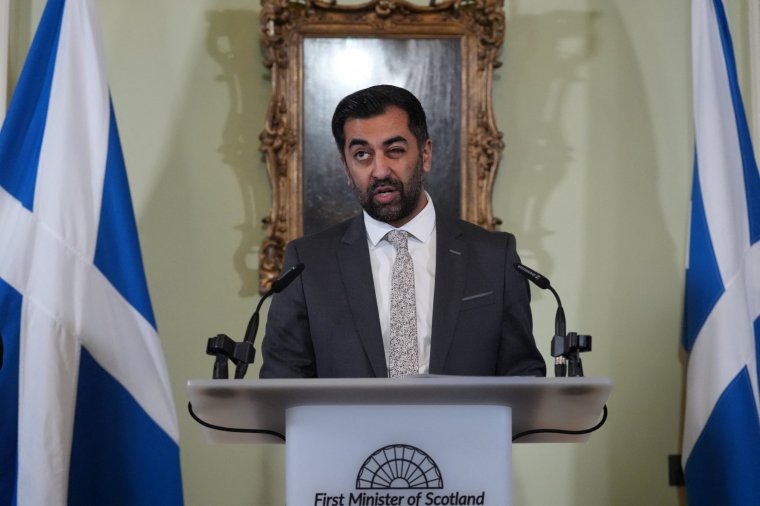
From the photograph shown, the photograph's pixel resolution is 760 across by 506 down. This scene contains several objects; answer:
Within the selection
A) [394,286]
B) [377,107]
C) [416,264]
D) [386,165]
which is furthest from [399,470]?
[377,107]

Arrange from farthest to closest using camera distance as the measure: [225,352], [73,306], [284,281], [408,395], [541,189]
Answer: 1. [541,189]
2. [73,306]
3. [284,281]
4. [225,352]
5. [408,395]

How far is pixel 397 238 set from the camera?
2855 millimetres

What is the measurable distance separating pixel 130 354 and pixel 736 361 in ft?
6.40

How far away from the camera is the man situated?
2643 millimetres

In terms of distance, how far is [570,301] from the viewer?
12.2 ft

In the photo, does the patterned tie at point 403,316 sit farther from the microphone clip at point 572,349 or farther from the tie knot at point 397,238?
the microphone clip at point 572,349

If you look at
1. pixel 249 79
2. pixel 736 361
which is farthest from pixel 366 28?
pixel 736 361

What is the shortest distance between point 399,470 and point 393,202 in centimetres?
109

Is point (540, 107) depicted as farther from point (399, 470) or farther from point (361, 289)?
point (399, 470)

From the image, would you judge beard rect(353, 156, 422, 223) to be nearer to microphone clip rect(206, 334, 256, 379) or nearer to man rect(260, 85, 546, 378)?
man rect(260, 85, 546, 378)

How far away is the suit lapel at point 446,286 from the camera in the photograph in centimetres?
261

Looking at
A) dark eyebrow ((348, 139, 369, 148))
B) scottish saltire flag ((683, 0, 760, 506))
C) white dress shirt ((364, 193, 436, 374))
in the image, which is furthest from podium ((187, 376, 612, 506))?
scottish saltire flag ((683, 0, 760, 506))

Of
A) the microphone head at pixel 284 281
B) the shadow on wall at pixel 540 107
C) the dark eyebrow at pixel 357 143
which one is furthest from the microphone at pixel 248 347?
the shadow on wall at pixel 540 107

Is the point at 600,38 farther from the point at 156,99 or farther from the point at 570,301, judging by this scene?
the point at 156,99
